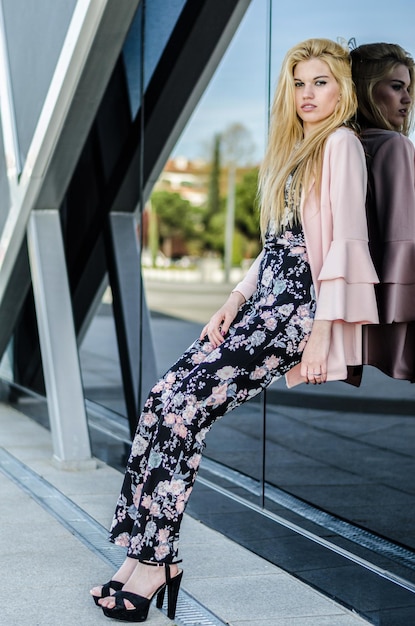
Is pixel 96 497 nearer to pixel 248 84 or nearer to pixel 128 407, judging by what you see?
pixel 128 407

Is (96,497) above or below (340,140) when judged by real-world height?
below

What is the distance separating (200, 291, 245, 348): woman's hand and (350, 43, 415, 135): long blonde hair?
775mm

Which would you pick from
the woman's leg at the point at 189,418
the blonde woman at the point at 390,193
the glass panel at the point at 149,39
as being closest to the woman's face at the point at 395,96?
the blonde woman at the point at 390,193

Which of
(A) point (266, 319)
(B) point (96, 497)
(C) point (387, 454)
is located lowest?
(B) point (96, 497)

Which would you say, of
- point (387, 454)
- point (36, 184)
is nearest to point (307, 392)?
point (387, 454)

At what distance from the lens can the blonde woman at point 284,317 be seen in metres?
3.14

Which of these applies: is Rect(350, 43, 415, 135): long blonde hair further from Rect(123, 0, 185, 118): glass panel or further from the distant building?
Rect(123, 0, 185, 118): glass panel

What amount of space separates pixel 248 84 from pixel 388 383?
75.6 inches

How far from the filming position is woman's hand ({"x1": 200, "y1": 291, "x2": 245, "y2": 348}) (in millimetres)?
3543

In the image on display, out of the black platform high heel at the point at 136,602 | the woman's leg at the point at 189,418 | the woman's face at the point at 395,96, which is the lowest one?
the black platform high heel at the point at 136,602

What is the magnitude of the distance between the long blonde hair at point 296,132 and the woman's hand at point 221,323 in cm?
35

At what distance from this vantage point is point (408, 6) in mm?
3543

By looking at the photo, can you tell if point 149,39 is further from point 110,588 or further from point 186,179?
point 110,588

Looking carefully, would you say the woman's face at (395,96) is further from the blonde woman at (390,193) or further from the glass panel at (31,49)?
the glass panel at (31,49)
